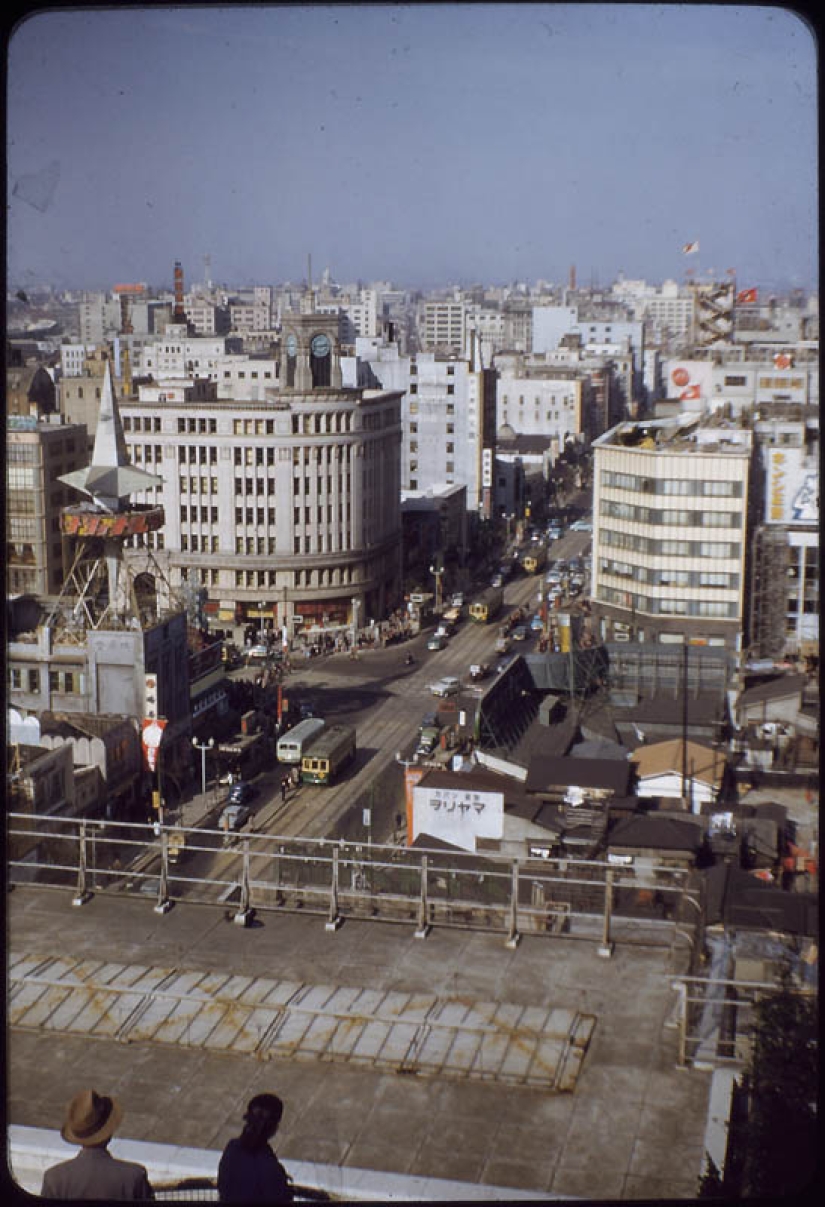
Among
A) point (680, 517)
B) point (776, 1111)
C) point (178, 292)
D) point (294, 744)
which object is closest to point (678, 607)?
point (680, 517)

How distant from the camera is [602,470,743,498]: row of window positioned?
1798 centimetres

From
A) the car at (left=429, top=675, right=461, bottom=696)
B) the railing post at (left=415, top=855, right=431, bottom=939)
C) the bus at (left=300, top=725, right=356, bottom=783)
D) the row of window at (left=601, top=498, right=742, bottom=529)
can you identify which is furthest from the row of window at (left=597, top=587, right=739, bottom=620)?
the railing post at (left=415, top=855, right=431, bottom=939)

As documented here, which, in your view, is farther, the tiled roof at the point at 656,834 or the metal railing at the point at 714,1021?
the tiled roof at the point at 656,834

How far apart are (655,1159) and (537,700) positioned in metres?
12.5

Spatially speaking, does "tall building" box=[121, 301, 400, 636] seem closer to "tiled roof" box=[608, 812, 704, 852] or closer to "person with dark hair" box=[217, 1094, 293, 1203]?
"tiled roof" box=[608, 812, 704, 852]

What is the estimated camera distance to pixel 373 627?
23.1 meters

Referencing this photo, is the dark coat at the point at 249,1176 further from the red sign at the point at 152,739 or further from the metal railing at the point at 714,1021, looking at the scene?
the red sign at the point at 152,739

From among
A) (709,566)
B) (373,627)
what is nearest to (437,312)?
(373,627)

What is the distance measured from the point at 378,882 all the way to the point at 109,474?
311 inches

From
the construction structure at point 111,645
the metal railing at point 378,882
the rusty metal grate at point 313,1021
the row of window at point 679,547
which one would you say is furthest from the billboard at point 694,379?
the rusty metal grate at point 313,1021

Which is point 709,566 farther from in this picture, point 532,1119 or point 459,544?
point 532,1119

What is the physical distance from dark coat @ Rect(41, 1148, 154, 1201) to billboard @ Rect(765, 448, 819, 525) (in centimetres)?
1687

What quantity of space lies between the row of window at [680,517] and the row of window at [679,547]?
23cm

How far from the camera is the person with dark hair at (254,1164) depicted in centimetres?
219
